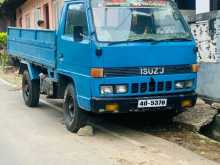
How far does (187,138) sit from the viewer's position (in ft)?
29.2

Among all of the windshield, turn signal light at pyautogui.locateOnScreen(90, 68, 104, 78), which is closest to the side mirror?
the windshield

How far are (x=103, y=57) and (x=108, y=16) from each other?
0.83 m

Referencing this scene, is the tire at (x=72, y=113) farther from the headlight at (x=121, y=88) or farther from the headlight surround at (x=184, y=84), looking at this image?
the headlight surround at (x=184, y=84)

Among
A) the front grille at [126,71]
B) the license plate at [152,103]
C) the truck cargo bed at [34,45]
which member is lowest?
the license plate at [152,103]

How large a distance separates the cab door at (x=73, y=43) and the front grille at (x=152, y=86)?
2.62 feet

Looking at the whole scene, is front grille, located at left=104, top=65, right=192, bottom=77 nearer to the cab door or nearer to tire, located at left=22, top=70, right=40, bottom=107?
the cab door

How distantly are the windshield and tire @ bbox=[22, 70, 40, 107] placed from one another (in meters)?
3.75

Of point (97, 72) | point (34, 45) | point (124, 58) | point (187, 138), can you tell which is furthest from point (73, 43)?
point (34, 45)

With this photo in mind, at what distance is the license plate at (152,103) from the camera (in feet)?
28.2

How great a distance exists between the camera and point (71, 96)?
9414 millimetres

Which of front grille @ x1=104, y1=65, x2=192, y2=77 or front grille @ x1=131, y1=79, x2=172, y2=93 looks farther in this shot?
front grille @ x1=131, y1=79, x2=172, y2=93

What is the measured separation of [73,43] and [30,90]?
3.40 m

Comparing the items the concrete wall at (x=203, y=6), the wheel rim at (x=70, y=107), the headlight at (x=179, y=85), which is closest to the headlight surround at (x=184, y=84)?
the headlight at (x=179, y=85)

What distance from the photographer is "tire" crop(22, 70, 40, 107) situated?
1219cm
